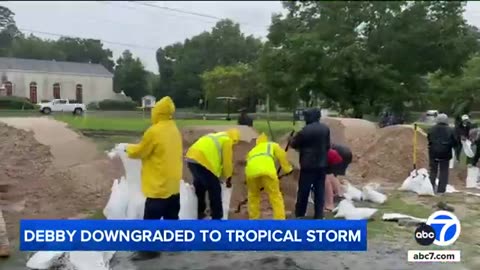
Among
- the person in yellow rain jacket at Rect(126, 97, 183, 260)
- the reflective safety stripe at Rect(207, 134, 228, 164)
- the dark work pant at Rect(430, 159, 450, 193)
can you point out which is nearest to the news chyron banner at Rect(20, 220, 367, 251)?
the person in yellow rain jacket at Rect(126, 97, 183, 260)

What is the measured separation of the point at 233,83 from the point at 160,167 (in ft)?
2.64

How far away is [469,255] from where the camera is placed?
4188 mm

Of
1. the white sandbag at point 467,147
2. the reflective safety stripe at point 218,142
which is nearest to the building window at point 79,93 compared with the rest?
the reflective safety stripe at point 218,142

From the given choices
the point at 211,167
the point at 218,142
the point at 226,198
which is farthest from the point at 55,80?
the point at 226,198

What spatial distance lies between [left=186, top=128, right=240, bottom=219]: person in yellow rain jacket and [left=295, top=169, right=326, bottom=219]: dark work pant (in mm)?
633

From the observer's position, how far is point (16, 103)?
355cm

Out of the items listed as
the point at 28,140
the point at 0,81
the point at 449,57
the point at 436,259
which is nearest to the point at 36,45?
the point at 0,81

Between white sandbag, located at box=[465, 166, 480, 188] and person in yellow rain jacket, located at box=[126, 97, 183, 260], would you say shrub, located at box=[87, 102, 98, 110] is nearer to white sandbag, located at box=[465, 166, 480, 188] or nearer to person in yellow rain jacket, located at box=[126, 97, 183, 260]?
person in yellow rain jacket, located at box=[126, 97, 183, 260]

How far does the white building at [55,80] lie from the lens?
338 cm

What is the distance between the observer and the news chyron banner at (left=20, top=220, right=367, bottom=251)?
351 centimetres

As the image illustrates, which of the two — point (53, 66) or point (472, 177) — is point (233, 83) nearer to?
point (53, 66)

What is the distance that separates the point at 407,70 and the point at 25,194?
2.56m

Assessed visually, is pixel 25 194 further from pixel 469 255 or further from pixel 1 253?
pixel 469 255

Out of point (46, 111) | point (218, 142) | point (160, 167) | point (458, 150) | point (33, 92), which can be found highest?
point (33, 92)
